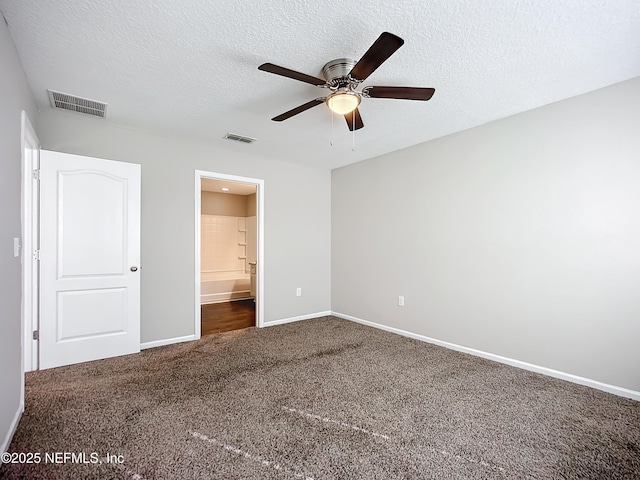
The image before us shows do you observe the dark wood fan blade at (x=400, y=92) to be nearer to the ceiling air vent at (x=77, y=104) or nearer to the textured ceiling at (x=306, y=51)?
the textured ceiling at (x=306, y=51)

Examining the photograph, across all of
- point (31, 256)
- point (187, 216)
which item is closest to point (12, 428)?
point (31, 256)

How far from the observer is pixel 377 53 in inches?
65.9

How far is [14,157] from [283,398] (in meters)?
2.39

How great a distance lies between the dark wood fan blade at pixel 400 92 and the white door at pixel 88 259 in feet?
8.54

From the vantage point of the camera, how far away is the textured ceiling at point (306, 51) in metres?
1.72

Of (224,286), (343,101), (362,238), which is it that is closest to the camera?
(343,101)

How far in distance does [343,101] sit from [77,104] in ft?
8.01

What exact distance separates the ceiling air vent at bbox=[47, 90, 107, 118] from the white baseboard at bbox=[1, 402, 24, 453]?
2402mm

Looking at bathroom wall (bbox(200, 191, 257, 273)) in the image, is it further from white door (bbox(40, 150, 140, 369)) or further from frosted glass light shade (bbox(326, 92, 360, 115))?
frosted glass light shade (bbox(326, 92, 360, 115))

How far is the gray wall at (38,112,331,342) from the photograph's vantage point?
3350 millimetres

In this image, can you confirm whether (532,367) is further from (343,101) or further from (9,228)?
(9,228)

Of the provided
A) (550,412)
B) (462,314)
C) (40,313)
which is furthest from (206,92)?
(550,412)

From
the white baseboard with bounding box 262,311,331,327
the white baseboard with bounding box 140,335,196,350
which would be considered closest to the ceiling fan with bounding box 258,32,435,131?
the white baseboard with bounding box 140,335,196,350

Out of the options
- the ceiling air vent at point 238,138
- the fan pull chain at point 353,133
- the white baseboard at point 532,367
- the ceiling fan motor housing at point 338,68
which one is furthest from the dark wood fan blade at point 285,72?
the white baseboard at point 532,367
